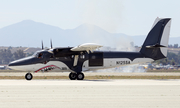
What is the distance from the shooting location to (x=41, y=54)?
29391 millimetres

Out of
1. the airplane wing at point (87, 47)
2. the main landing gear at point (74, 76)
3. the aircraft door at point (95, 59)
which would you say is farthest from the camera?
the aircraft door at point (95, 59)

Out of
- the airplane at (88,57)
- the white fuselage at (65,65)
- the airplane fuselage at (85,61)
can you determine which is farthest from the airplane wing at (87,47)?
the white fuselage at (65,65)

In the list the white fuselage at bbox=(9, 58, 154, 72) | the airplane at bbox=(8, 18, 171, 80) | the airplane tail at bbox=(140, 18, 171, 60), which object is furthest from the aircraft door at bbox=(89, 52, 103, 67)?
the airplane tail at bbox=(140, 18, 171, 60)

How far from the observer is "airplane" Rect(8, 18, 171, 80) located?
1148 inches

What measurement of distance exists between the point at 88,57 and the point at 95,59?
75cm

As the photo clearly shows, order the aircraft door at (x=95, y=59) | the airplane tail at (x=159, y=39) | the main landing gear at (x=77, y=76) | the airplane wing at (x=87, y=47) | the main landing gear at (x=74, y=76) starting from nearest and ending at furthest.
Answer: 1. the airplane wing at (x=87, y=47)
2. the main landing gear at (x=74, y=76)
3. the main landing gear at (x=77, y=76)
4. the aircraft door at (x=95, y=59)
5. the airplane tail at (x=159, y=39)

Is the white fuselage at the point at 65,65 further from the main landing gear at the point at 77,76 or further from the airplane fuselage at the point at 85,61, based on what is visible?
the main landing gear at the point at 77,76

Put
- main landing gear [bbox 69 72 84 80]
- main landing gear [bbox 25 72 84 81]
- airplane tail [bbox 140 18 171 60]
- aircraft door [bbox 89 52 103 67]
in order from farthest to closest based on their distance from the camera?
1. airplane tail [bbox 140 18 171 60]
2. aircraft door [bbox 89 52 103 67]
3. main landing gear [bbox 69 72 84 80]
4. main landing gear [bbox 25 72 84 81]

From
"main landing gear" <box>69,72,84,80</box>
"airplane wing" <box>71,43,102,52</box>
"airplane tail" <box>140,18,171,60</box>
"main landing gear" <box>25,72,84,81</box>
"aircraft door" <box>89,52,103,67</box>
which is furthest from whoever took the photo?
"airplane tail" <box>140,18,171,60</box>

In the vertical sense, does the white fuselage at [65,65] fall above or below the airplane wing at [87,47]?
below

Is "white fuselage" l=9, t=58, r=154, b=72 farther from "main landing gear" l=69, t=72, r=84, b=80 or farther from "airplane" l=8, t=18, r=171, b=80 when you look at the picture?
"main landing gear" l=69, t=72, r=84, b=80

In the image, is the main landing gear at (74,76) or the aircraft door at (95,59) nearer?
the main landing gear at (74,76)

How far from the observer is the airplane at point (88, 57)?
95.7 feet

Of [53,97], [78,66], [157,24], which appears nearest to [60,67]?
[78,66]
